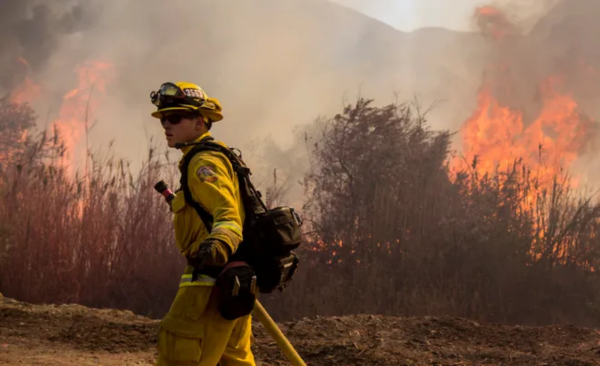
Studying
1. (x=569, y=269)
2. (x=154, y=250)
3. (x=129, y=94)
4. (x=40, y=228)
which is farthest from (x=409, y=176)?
(x=129, y=94)

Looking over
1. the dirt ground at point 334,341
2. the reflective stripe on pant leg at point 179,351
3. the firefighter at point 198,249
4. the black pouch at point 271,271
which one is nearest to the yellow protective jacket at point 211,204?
the firefighter at point 198,249

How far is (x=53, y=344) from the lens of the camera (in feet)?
17.7

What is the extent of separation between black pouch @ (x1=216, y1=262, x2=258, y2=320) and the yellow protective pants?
0.21ft

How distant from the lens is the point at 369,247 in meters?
8.52

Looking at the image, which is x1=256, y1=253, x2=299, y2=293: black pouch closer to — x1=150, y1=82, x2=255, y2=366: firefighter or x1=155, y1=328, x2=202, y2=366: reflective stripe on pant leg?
x1=150, y1=82, x2=255, y2=366: firefighter

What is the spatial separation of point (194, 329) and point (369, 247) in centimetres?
620

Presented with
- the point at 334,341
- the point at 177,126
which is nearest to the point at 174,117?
the point at 177,126

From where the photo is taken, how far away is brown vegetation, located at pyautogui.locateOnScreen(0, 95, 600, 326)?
24.7 ft

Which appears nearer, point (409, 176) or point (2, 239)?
point (2, 239)

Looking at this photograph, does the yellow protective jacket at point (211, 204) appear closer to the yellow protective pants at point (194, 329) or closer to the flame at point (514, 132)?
the yellow protective pants at point (194, 329)

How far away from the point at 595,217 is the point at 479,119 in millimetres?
4513

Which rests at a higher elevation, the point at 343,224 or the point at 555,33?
the point at 555,33

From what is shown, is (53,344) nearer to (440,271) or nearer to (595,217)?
(440,271)

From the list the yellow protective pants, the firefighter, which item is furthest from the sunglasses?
the yellow protective pants
